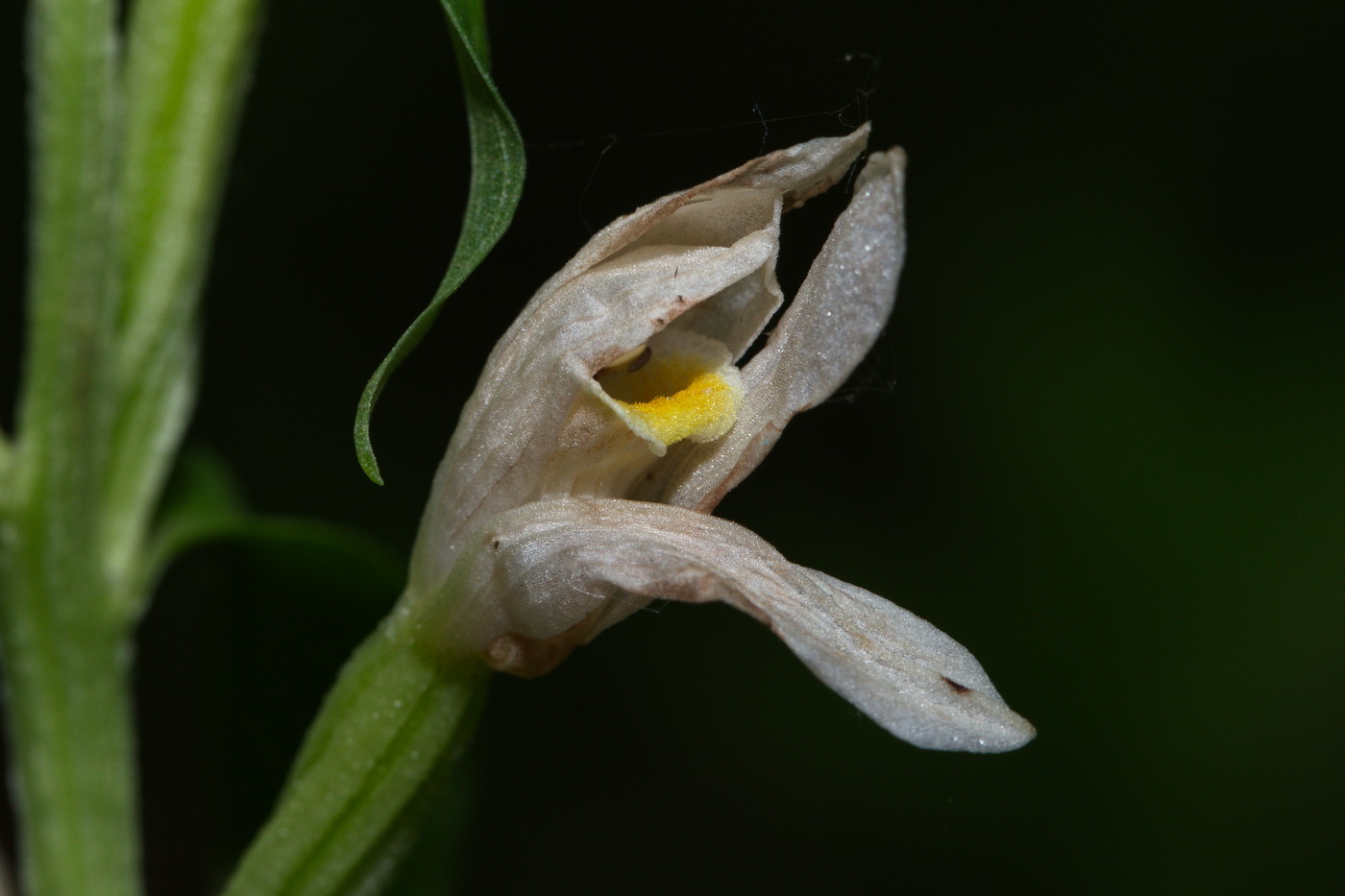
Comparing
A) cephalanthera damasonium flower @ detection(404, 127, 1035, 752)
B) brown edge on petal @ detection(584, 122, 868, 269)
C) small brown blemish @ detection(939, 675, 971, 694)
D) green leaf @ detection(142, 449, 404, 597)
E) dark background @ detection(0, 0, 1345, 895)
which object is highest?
brown edge on petal @ detection(584, 122, 868, 269)

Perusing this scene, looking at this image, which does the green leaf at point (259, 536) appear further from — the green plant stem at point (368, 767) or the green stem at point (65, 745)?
the green plant stem at point (368, 767)

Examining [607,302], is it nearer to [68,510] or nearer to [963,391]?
[68,510]

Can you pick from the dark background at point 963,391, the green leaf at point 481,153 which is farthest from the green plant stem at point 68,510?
the dark background at point 963,391

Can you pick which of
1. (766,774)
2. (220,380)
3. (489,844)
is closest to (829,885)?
(766,774)

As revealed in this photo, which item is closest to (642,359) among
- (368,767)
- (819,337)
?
(819,337)

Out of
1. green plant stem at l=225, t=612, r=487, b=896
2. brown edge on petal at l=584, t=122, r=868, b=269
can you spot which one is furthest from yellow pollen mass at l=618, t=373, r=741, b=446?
green plant stem at l=225, t=612, r=487, b=896

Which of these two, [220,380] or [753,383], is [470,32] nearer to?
[753,383]

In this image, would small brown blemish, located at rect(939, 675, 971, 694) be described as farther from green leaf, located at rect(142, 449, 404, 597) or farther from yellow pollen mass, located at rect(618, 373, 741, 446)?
green leaf, located at rect(142, 449, 404, 597)
